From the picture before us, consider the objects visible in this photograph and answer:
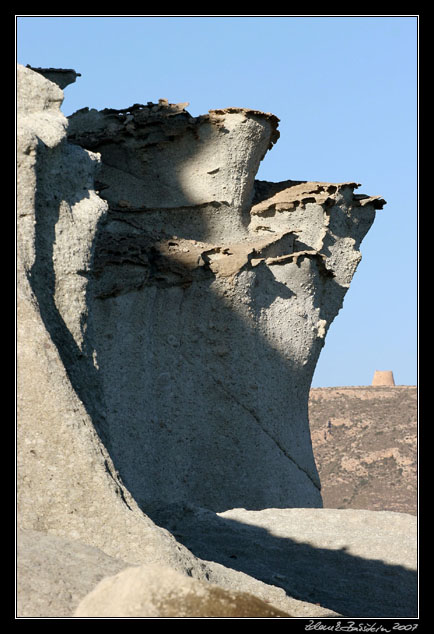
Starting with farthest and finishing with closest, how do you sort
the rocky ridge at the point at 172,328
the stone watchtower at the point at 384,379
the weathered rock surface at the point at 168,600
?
the stone watchtower at the point at 384,379
the rocky ridge at the point at 172,328
the weathered rock surface at the point at 168,600

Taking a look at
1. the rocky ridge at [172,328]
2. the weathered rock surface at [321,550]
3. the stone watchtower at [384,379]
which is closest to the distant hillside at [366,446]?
the stone watchtower at [384,379]

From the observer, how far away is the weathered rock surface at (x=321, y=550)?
834cm

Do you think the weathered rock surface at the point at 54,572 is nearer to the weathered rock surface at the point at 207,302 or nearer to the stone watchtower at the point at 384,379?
the weathered rock surface at the point at 207,302

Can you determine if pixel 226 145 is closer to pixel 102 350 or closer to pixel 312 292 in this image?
pixel 312 292

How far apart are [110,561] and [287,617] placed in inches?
56.5

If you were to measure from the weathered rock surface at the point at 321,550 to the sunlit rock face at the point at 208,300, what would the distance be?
4.39ft

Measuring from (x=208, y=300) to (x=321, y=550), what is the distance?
3737 mm

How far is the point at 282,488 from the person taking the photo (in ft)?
41.2

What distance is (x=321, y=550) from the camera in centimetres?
945

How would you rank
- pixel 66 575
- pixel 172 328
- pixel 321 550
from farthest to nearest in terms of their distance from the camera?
pixel 172 328, pixel 321 550, pixel 66 575

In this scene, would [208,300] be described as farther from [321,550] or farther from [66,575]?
[66,575]

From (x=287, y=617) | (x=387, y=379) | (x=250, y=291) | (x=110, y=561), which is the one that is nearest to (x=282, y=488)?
(x=250, y=291)

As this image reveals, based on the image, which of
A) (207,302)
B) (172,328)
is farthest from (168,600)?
(207,302)

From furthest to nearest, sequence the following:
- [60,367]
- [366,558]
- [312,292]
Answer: [312,292]
[366,558]
[60,367]
